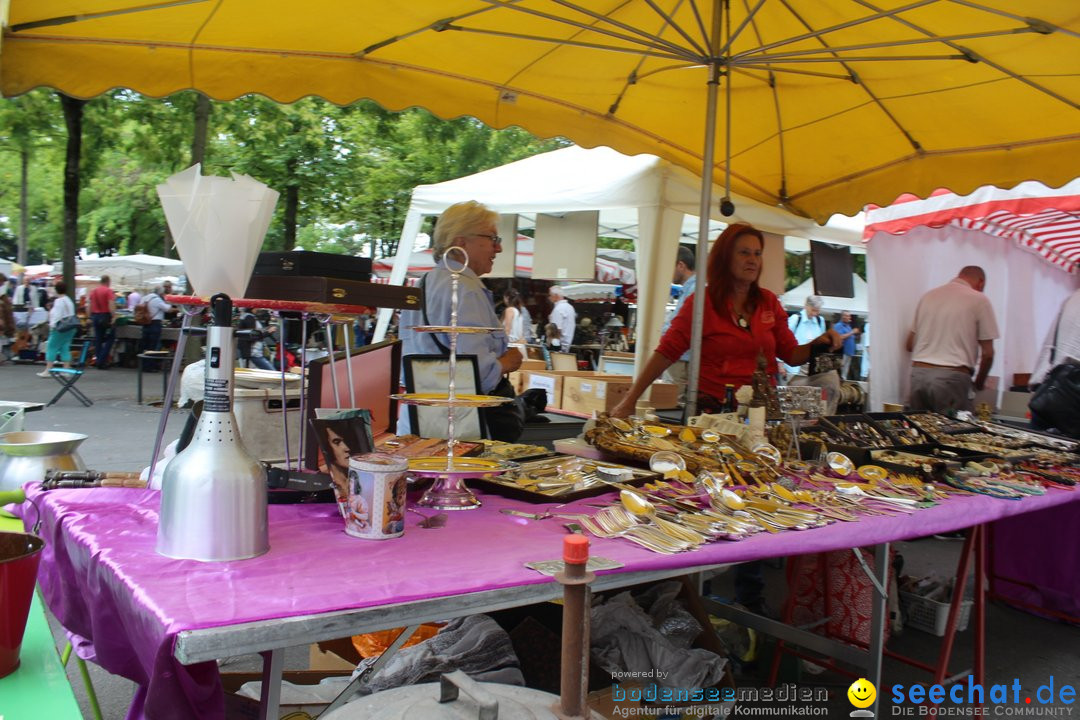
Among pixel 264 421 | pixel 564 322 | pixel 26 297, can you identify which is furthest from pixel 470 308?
pixel 26 297

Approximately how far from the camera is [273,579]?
1396 mm

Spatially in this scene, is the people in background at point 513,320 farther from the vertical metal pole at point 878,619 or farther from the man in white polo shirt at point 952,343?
the vertical metal pole at point 878,619

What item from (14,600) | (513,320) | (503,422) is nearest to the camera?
(14,600)

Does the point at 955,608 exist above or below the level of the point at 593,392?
below

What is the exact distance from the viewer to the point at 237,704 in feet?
6.28

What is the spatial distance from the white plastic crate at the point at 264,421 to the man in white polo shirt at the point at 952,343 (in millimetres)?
5256

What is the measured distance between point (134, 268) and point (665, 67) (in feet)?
74.9

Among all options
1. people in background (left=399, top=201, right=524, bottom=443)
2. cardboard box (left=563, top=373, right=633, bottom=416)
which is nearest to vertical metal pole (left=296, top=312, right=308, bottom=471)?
people in background (left=399, top=201, right=524, bottom=443)

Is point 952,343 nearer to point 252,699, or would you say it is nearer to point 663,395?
point 663,395

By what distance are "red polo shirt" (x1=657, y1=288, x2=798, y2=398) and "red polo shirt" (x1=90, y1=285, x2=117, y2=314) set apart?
546 inches

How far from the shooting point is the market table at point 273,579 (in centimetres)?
121

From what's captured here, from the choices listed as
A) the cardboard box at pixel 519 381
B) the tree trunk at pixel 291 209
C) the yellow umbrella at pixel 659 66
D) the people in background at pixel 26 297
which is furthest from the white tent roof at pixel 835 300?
the people in background at pixel 26 297

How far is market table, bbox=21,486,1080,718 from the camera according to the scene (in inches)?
47.8

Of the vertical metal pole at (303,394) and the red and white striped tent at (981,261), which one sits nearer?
the vertical metal pole at (303,394)
